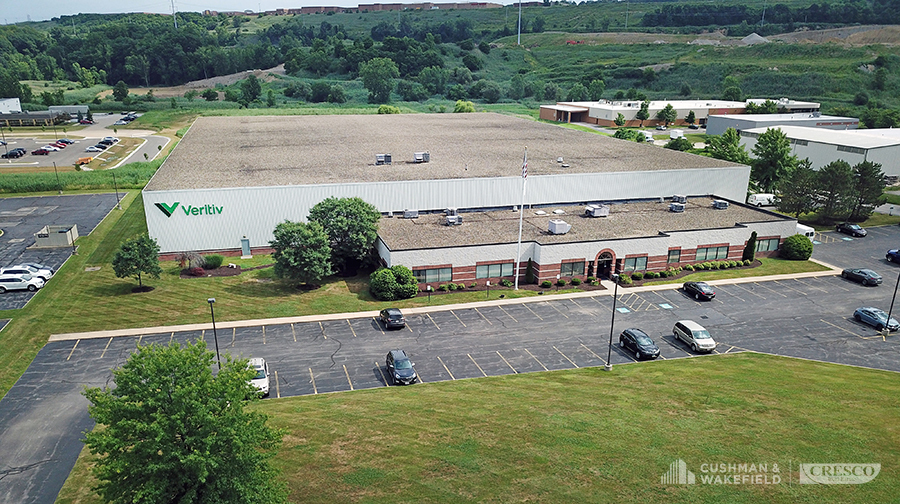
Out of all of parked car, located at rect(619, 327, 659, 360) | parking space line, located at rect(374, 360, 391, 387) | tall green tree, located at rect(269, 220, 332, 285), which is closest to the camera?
parking space line, located at rect(374, 360, 391, 387)

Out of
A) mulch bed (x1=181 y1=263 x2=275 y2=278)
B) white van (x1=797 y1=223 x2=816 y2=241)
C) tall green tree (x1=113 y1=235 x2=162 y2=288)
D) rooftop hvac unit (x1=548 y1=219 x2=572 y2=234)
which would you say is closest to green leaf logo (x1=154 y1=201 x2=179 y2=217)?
mulch bed (x1=181 y1=263 x2=275 y2=278)

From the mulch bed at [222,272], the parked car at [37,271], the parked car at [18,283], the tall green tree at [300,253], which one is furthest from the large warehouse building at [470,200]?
the parked car at [18,283]

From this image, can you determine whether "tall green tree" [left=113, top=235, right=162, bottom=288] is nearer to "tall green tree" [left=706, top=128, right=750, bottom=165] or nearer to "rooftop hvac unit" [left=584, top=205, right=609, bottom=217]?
"rooftop hvac unit" [left=584, top=205, right=609, bottom=217]

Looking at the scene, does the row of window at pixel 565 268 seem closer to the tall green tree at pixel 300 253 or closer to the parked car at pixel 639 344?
the tall green tree at pixel 300 253

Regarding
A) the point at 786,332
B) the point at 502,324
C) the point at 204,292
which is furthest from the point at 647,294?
the point at 204,292

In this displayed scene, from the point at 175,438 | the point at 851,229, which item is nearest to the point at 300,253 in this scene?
the point at 175,438

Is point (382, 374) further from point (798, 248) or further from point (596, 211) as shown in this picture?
point (798, 248)
